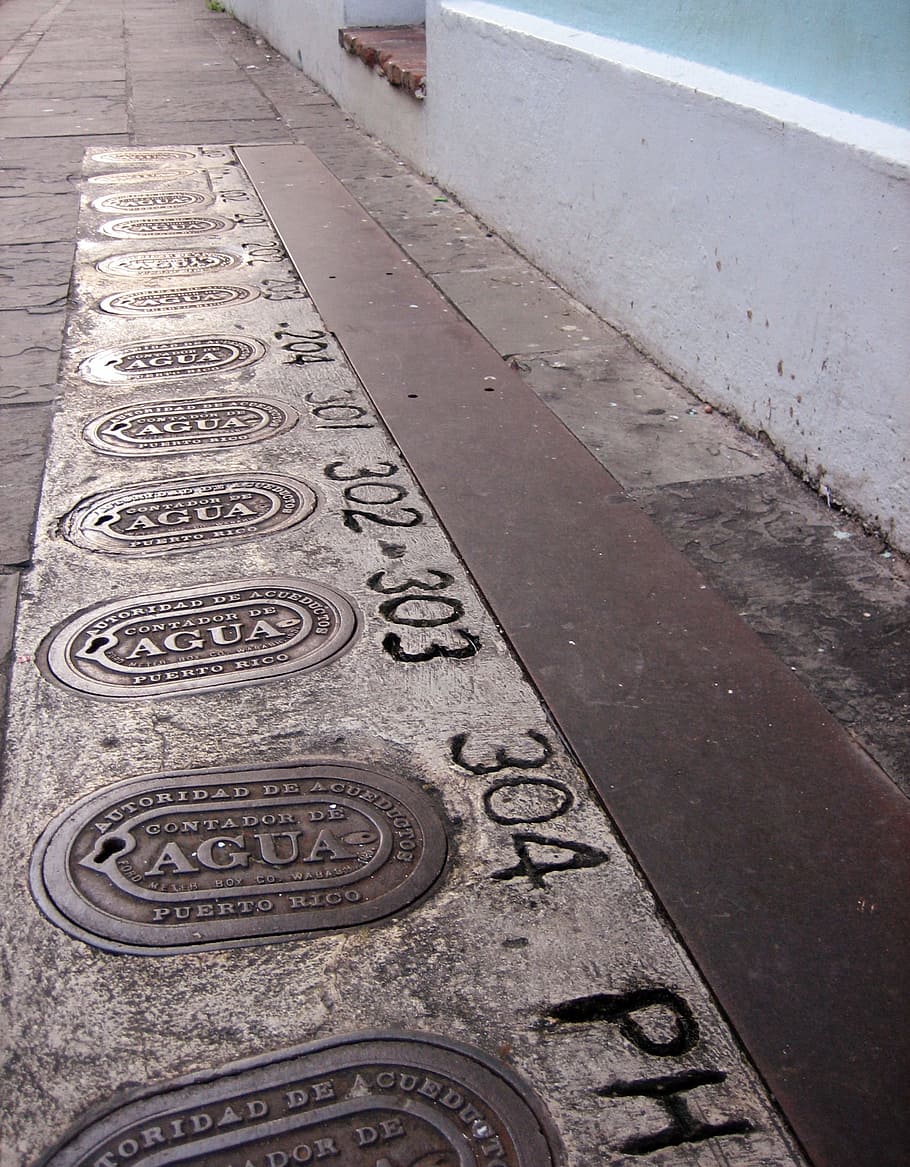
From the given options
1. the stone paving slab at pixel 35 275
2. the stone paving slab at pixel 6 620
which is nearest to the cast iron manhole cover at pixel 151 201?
the stone paving slab at pixel 35 275

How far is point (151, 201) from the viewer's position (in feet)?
20.5

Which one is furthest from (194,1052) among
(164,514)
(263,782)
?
(164,514)

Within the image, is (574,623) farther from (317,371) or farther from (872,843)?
(317,371)

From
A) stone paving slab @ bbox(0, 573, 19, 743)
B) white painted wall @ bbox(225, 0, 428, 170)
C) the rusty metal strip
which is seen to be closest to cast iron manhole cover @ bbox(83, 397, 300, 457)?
the rusty metal strip

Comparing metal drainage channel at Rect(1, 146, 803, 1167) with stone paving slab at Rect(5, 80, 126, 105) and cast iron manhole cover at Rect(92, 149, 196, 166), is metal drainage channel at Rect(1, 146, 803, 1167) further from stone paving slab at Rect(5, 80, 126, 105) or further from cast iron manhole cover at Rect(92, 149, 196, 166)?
stone paving slab at Rect(5, 80, 126, 105)

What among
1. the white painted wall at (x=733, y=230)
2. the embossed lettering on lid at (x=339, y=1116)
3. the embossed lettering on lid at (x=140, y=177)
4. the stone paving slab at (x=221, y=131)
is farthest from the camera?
the stone paving slab at (x=221, y=131)

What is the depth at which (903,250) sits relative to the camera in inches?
106

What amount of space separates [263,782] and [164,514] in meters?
1.19

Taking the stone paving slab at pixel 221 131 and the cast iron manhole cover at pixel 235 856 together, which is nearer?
A: the cast iron manhole cover at pixel 235 856

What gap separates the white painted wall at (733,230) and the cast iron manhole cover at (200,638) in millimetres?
1455

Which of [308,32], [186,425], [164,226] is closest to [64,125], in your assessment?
[308,32]

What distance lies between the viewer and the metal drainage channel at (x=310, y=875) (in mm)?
1512

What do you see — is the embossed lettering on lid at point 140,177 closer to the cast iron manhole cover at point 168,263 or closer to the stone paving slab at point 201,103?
the cast iron manhole cover at point 168,263

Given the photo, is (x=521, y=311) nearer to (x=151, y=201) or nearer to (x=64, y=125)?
(x=151, y=201)
